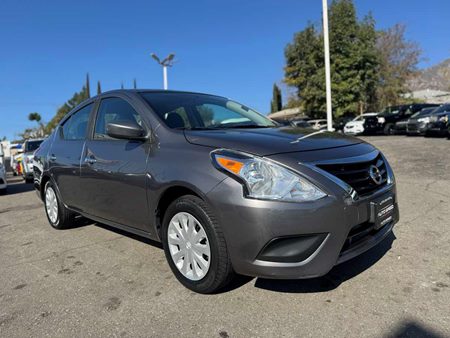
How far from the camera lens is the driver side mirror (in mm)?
3285

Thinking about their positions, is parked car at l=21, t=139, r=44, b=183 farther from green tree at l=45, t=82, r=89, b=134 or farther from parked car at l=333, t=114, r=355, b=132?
green tree at l=45, t=82, r=89, b=134

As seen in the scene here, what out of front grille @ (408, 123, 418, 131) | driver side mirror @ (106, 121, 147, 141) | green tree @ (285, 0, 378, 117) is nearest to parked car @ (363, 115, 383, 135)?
green tree @ (285, 0, 378, 117)

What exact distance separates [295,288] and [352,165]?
3.47 ft

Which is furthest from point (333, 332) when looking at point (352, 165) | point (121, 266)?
point (121, 266)

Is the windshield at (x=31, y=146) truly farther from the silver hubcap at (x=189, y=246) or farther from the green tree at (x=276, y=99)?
the green tree at (x=276, y=99)

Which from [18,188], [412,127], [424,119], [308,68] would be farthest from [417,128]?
[18,188]

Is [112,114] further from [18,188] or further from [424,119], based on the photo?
[424,119]

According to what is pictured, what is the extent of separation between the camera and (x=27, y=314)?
284 cm

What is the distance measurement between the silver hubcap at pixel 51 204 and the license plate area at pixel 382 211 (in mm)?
4032

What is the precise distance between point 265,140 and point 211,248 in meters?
0.89

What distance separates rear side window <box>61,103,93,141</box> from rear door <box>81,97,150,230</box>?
28 centimetres

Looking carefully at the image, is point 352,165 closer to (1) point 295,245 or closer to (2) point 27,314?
(1) point 295,245

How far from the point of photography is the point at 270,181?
2.56 m

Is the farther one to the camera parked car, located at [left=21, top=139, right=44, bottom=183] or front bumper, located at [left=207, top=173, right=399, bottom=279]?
parked car, located at [left=21, top=139, right=44, bottom=183]
